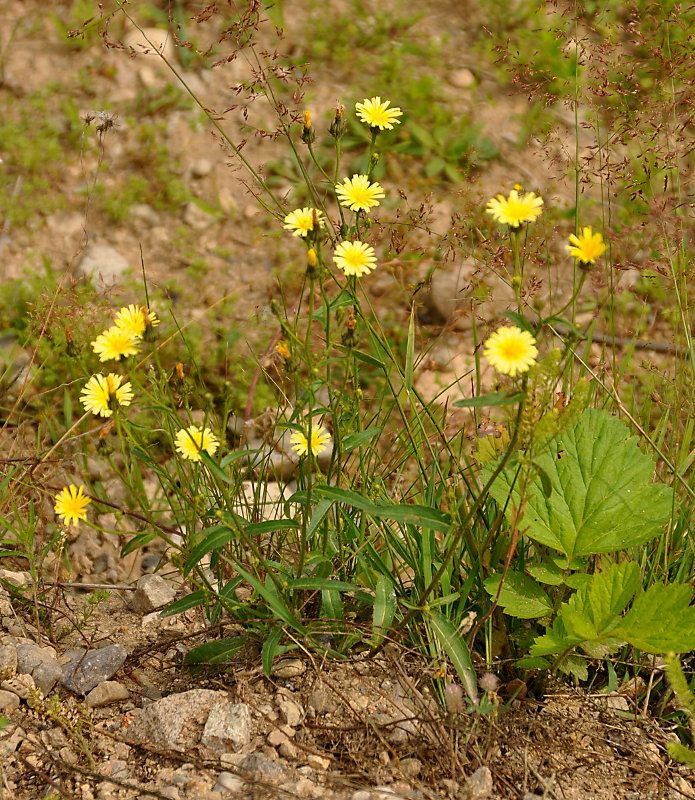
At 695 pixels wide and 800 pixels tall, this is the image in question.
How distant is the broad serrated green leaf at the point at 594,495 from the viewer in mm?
1628

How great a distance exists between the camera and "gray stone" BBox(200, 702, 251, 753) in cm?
148

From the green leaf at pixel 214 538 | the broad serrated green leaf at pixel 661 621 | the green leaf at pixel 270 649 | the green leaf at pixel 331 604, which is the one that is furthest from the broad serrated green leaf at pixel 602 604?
the green leaf at pixel 214 538

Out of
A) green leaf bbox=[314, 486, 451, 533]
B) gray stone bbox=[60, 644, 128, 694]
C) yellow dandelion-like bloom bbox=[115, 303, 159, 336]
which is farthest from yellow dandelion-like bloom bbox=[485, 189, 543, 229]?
gray stone bbox=[60, 644, 128, 694]

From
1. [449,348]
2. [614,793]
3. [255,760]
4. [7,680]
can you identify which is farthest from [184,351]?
[614,793]

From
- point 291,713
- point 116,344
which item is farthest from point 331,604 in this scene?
point 116,344

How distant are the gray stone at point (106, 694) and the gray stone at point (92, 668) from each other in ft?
0.09

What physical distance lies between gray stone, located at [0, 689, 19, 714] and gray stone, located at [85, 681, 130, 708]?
0.14 meters

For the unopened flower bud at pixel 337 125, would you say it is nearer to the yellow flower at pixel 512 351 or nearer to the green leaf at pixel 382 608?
the yellow flower at pixel 512 351

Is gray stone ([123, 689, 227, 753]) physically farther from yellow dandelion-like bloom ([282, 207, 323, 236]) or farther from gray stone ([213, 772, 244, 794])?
yellow dandelion-like bloom ([282, 207, 323, 236])

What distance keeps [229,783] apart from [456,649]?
48 cm

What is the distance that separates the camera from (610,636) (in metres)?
1.49

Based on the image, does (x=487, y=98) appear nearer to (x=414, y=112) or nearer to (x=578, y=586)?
(x=414, y=112)

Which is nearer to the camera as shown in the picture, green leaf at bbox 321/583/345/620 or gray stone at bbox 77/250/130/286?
green leaf at bbox 321/583/345/620

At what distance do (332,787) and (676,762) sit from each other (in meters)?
0.70
